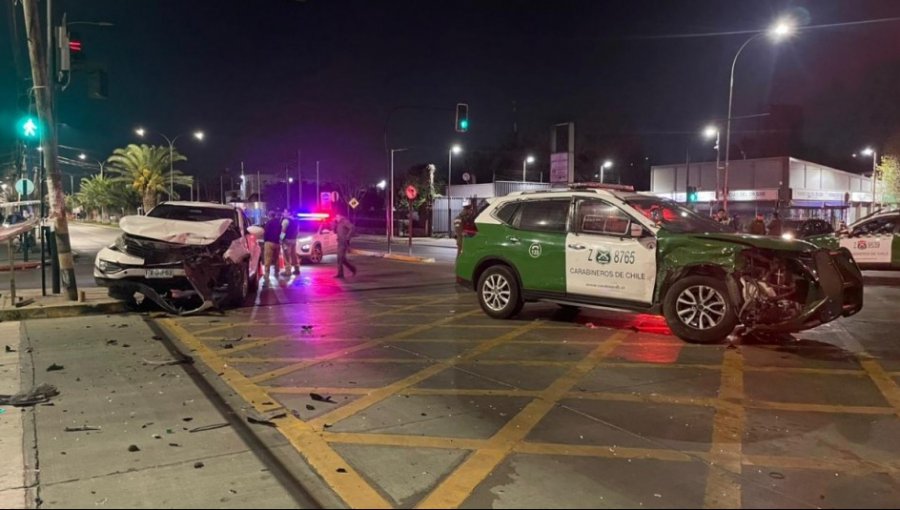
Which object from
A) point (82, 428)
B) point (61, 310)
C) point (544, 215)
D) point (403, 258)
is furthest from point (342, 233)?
point (82, 428)

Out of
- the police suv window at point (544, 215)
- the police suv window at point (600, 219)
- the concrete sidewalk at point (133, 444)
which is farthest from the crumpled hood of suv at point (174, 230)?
the police suv window at point (600, 219)

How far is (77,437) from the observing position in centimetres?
484

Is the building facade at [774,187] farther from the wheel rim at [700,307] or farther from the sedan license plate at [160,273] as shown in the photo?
the sedan license plate at [160,273]

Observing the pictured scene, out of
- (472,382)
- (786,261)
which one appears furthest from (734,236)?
(472,382)

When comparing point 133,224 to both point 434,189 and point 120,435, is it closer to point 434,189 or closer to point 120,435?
point 120,435

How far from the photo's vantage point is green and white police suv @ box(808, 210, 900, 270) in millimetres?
15867

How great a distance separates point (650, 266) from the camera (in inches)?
327

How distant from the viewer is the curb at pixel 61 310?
9945 millimetres

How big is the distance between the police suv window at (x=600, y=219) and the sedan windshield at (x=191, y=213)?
6.55m

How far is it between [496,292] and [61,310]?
21.8ft

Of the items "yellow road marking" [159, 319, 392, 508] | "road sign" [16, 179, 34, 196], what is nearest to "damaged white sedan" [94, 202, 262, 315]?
"yellow road marking" [159, 319, 392, 508]

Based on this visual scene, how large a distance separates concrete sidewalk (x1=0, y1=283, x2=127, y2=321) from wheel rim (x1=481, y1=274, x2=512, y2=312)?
5745mm

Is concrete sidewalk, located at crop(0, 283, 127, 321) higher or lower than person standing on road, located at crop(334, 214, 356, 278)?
lower

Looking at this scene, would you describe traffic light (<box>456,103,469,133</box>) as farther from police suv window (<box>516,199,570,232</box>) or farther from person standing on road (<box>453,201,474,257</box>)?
police suv window (<box>516,199,570,232</box>)
